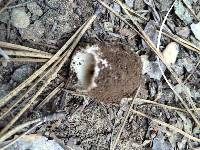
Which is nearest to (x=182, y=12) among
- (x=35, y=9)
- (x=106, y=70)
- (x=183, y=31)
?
(x=183, y=31)

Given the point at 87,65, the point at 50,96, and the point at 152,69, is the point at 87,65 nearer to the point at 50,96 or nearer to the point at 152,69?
the point at 50,96

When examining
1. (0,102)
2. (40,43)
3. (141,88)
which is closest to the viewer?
(0,102)

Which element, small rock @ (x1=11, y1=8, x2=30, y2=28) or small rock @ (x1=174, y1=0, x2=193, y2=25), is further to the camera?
small rock @ (x1=174, y1=0, x2=193, y2=25)

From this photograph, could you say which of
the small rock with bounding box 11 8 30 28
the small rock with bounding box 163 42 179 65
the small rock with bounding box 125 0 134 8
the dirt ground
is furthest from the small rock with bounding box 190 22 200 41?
the small rock with bounding box 11 8 30 28

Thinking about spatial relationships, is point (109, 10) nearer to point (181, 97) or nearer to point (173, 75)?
point (173, 75)

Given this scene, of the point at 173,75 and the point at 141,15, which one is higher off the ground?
the point at 141,15

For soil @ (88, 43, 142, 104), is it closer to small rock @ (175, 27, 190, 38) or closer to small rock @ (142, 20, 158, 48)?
small rock @ (142, 20, 158, 48)

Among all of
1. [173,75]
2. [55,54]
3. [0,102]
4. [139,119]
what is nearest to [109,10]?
[55,54]
